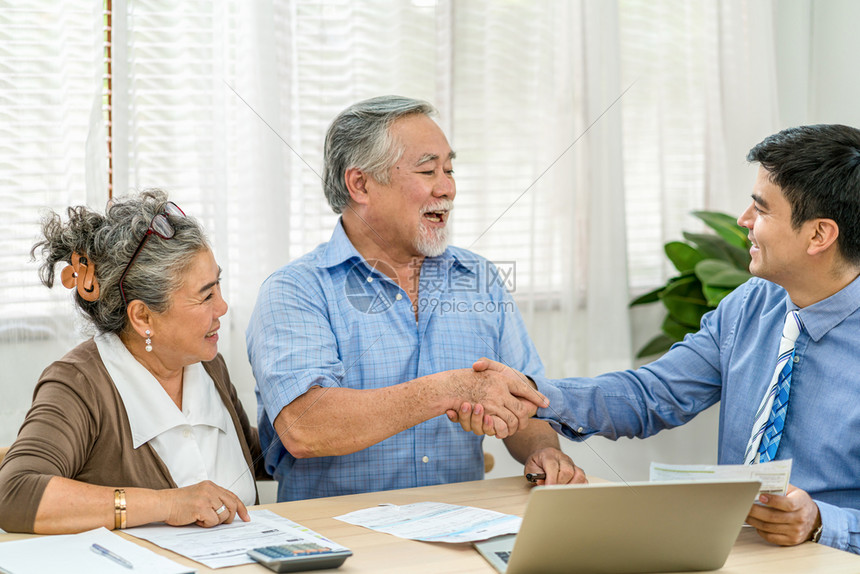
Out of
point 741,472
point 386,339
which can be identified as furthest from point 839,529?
point 386,339

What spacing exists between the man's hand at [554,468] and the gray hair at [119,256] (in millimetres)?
808

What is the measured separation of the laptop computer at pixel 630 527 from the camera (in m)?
1.02

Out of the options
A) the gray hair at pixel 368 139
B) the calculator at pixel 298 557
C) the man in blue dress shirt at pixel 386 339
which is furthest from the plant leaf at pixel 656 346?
the calculator at pixel 298 557

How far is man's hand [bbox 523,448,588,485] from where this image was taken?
162 cm

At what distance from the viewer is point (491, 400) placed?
5.55ft

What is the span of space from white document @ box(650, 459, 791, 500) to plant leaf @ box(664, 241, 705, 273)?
1500 millimetres

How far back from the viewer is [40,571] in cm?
109

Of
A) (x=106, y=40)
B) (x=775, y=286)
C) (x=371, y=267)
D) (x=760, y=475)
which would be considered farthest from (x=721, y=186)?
(x=106, y=40)

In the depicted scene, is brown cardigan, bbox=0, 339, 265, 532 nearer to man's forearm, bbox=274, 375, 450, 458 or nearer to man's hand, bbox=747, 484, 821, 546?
man's forearm, bbox=274, 375, 450, 458

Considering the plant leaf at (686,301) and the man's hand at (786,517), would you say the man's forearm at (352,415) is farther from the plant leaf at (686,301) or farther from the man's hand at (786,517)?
the plant leaf at (686,301)

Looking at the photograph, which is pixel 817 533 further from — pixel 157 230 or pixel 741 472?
pixel 157 230

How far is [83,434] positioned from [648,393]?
1159 mm

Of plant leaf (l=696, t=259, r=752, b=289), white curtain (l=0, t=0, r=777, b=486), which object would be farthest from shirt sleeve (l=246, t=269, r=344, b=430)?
plant leaf (l=696, t=259, r=752, b=289)

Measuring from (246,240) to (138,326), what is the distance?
67cm
